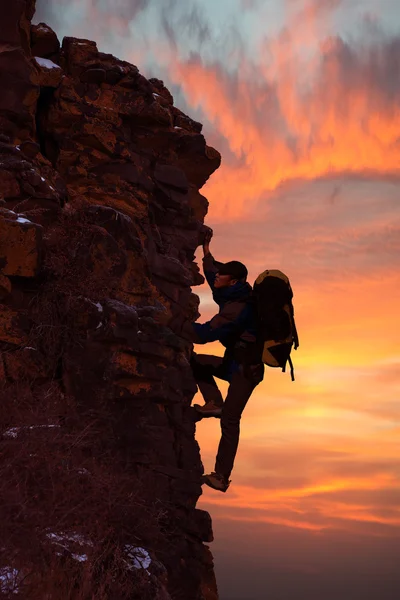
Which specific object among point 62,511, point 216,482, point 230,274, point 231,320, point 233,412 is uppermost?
point 230,274

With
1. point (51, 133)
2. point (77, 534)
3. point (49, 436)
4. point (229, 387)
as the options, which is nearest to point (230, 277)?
point (229, 387)

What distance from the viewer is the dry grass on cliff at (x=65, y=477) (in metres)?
8.74

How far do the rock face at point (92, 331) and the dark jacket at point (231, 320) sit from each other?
260 cm

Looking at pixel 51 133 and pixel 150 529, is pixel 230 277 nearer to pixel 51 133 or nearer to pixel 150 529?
pixel 150 529

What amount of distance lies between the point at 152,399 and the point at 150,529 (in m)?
3.35

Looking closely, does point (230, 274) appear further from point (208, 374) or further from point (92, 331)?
point (92, 331)

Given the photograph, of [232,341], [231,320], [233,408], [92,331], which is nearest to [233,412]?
[233,408]

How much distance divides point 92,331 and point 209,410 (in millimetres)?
2711

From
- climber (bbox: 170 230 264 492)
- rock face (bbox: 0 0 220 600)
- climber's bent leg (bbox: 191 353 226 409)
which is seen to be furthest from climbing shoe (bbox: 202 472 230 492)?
climber's bent leg (bbox: 191 353 226 409)

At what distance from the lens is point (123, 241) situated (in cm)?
1589

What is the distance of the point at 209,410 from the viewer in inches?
567

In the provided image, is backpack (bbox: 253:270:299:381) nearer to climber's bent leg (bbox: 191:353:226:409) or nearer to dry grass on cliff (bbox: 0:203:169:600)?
climber's bent leg (bbox: 191:353:226:409)

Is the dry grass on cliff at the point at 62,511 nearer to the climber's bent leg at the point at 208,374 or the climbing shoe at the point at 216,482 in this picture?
the climbing shoe at the point at 216,482

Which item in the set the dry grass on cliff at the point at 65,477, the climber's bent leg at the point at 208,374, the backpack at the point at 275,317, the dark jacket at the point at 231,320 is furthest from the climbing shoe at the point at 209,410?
the backpack at the point at 275,317
